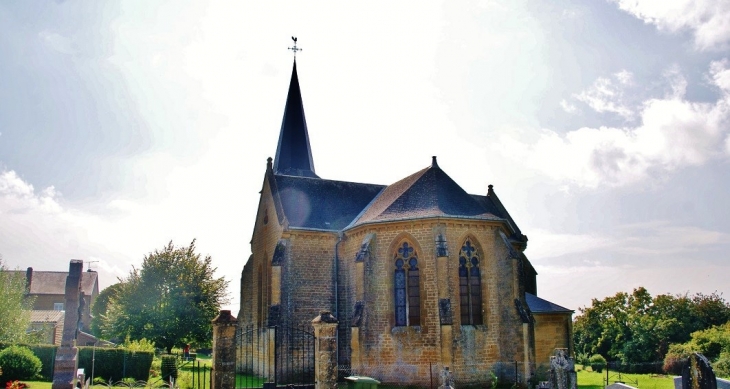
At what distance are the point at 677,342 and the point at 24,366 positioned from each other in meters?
46.3

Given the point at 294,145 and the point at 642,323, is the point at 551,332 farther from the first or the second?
the point at 642,323

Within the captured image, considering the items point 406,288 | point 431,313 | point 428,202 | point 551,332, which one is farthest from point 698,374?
point 551,332

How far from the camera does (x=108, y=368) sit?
90.0 feet

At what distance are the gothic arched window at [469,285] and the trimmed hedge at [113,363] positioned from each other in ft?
54.2

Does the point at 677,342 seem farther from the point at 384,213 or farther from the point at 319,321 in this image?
the point at 319,321

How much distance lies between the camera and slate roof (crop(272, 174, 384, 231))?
28.4m

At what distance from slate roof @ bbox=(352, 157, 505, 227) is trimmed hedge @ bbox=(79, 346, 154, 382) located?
13109mm

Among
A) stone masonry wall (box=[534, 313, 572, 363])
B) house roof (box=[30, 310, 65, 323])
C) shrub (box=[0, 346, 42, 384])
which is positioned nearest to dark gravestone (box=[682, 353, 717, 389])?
stone masonry wall (box=[534, 313, 572, 363])

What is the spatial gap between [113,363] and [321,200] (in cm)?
1329

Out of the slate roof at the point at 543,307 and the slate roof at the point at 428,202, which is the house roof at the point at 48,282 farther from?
the slate roof at the point at 543,307

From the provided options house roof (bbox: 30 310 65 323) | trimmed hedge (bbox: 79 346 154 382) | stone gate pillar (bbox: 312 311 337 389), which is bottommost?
trimmed hedge (bbox: 79 346 154 382)

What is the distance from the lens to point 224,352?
15.2m

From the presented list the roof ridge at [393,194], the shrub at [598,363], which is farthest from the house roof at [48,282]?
the shrub at [598,363]

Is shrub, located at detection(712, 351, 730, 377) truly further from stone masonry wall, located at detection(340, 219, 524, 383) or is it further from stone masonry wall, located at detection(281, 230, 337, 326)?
stone masonry wall, located at detection(281, 230, 337, 326)
